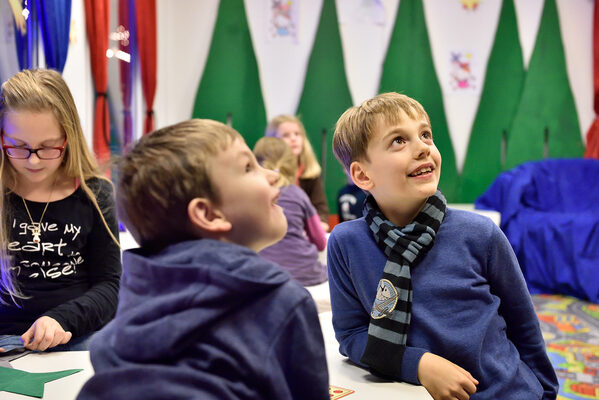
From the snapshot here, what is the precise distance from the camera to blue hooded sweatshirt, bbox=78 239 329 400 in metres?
0.73

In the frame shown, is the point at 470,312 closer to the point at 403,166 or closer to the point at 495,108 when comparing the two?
the point at 403,166

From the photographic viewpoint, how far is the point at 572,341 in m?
3.03

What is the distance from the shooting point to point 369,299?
1.25 m

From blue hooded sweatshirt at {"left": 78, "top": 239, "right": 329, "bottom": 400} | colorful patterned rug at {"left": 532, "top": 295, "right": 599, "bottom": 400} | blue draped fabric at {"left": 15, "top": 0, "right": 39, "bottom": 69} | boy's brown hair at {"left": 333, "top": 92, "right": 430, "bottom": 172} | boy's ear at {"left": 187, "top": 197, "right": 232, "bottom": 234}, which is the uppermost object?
blue draped fabric at {"left": 15, "top": 0, "right": 39, "bottom": 69}

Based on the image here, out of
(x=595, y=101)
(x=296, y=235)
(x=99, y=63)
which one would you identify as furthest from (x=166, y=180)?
(x=595, y=101)

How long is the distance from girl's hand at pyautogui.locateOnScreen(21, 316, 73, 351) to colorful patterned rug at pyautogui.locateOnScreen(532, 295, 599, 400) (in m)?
1.86

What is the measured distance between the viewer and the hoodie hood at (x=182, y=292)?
0.73m

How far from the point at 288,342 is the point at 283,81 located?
4.54 metres

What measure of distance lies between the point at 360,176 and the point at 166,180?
666 mm

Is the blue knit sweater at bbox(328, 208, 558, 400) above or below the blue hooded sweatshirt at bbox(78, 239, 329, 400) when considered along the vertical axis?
below

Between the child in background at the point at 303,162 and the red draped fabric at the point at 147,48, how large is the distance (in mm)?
1147

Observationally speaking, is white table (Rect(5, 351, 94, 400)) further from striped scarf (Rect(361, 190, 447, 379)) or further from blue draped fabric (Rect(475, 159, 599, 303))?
blue draped fabric (Rect(475, 159, 599, 303))

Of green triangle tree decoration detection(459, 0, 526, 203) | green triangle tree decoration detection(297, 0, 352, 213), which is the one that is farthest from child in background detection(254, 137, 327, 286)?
green triangle tree decoration detection(459, 0, 526, 203)

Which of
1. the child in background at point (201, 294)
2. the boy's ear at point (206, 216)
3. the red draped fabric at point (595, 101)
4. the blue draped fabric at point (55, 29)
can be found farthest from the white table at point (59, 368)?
the red draped fabric at point (595, 101)
